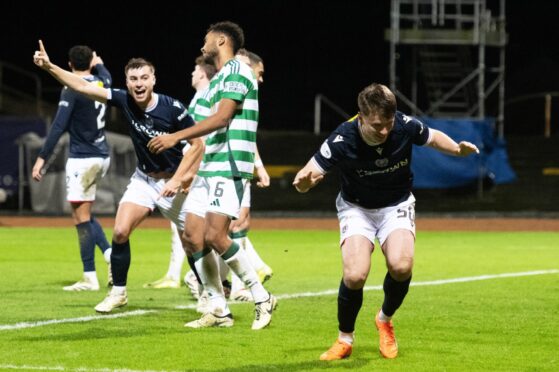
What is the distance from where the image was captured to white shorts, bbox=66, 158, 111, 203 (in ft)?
38.6

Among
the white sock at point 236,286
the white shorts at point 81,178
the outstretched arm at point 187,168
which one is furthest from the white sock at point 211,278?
the white shorts at point 81,178

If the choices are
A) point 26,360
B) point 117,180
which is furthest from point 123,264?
point 117,180

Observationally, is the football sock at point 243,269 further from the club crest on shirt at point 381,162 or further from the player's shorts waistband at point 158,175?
the club crest on shirt at point 381,162

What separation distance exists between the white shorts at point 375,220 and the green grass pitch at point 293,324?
79 cm

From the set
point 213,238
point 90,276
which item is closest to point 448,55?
point 90,276

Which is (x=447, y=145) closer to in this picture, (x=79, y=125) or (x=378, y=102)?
(x=378, y=102)

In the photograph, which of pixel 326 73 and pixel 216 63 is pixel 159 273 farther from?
pixel 326 73

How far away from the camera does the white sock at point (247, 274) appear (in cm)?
873

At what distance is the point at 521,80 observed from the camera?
3916 centimetres

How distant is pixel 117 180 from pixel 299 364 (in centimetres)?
1985

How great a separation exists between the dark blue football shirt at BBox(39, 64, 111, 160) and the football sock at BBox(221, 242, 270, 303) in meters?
3.64

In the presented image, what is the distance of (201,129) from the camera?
26.9ft

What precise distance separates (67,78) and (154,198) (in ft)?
4.61

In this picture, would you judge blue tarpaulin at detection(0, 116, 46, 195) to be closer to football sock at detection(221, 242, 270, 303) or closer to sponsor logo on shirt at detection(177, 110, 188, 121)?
sponsor logo on shirt at detection(177, 110, 188, 121)
